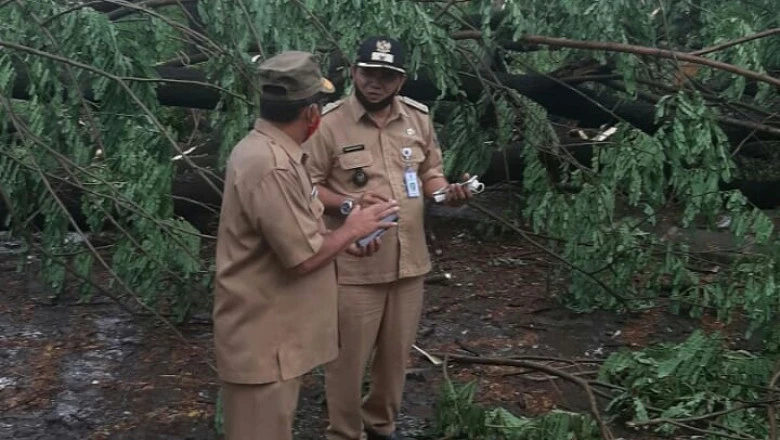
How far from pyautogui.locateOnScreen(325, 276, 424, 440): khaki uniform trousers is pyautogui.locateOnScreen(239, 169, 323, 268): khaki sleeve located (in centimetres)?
87

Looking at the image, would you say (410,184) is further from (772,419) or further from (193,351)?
(193,351)

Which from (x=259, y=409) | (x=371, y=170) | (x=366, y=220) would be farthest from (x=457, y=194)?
Answer: (x=259, y=409)

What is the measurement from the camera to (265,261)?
10.7ft

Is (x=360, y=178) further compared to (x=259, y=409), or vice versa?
(x=360, y=178)

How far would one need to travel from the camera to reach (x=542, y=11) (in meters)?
5.88

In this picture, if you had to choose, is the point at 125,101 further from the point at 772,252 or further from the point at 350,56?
the point at 772,252

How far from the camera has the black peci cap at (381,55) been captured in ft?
12.9

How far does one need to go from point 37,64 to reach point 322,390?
194 centimetres

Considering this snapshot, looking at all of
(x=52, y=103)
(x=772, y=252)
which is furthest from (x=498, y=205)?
(x=52, y=103)

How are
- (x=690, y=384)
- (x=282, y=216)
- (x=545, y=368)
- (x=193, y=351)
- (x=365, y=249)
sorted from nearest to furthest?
1. (x=282, y=216)
2. (x=365, y=249)
3. (x=690, y=384)
4. (x=545, y=368)
5. (x=193, y=351)

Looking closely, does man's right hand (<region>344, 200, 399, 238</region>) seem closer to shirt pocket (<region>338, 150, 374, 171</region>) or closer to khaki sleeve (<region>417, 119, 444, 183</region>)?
shirt pocket (<region>338, 150, 374, 171</region>)

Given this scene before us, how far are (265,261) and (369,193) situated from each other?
0.79 meters

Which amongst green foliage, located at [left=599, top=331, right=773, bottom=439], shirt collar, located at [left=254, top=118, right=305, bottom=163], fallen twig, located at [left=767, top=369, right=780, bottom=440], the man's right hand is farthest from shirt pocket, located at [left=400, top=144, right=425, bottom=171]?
fallen twig, located at [left=767, top=369, right=780, bottom=440]

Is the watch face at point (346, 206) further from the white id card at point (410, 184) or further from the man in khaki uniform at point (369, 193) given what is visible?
the white id card at point (410, 184)
